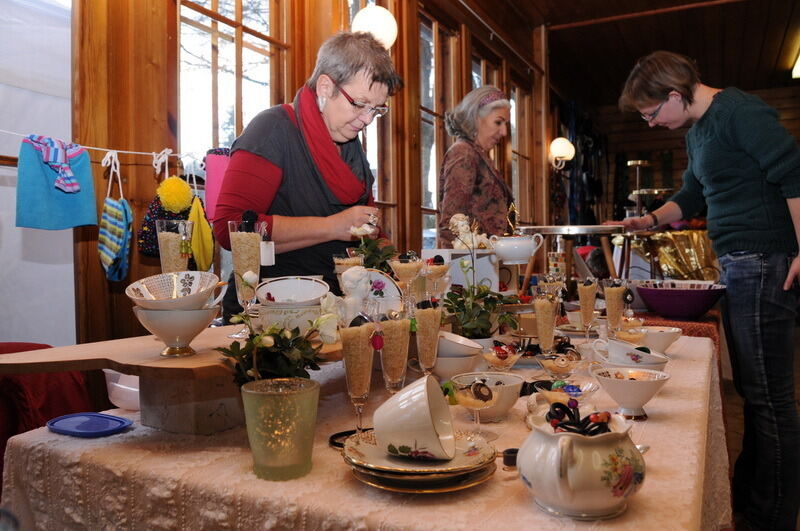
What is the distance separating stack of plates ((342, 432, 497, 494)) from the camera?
2.63 ft

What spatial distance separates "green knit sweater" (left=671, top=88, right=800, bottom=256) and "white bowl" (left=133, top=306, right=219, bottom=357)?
1842 millimetres

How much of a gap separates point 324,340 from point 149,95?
1955 millimetres

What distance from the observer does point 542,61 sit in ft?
24.7

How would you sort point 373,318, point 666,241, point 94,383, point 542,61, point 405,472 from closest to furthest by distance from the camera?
1. point 405,472
2. point 373,318
3. point 94,383
4. point 666,241
5. point 542,61

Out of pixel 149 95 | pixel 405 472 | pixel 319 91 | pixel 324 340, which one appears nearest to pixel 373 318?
pixel 324 340

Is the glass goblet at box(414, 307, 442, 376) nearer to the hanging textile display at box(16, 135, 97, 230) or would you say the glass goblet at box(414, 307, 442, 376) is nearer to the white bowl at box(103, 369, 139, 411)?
the white bowl at box(103, 369, 139, 411)

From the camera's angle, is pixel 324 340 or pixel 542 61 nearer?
pixel 324 340

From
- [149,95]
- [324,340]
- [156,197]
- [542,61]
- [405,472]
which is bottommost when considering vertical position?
[405,472]

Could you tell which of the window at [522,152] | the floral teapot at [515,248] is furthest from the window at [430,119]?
the floral teapot at [515,248]

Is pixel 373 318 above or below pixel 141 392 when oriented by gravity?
above

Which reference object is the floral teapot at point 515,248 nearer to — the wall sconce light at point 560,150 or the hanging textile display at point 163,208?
the hanging textile display at point 163,208

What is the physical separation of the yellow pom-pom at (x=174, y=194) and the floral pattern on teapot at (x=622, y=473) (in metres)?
2.19

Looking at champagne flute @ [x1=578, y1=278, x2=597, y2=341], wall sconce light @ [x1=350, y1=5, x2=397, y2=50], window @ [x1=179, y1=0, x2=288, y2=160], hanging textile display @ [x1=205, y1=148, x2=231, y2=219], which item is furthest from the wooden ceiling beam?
champagne flute @ [x1=578, y1=278, x2=597, y2=341]

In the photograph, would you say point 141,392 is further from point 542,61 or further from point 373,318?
point 542,61
